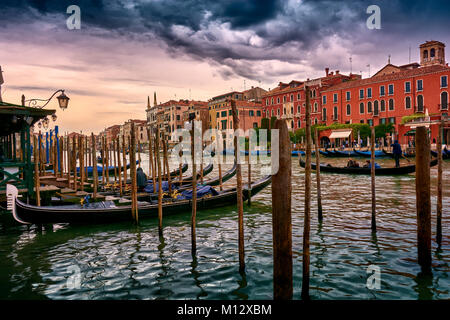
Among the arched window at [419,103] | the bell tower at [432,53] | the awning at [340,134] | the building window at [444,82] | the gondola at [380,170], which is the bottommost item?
the gondola at [380,170]

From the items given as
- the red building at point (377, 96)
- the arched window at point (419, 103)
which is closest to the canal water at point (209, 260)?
the red building at point (377, 96)

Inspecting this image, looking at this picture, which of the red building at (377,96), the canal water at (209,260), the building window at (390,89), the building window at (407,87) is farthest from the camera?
the building window at (390,89)

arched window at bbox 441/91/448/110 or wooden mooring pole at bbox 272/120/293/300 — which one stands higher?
arched window at bbox 441/91/448/110

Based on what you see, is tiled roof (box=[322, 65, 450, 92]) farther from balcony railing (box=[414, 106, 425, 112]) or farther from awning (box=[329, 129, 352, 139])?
awning (box=[329, 129, 352, 139])

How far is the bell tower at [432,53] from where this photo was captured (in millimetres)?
37975

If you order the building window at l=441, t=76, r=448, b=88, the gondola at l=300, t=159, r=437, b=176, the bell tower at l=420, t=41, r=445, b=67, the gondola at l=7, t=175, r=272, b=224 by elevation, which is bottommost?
the gondola at l=7, t=175, r=272, b=224

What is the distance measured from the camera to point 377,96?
31.3 m

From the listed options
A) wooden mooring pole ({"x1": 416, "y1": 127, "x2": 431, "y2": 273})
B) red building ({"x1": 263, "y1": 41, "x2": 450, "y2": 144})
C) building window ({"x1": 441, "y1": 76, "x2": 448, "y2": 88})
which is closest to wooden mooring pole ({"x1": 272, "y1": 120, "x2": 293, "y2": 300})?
wooden mooring pole ({"x1": 416, "y1": 127, "x2": 431, "y2": 273})

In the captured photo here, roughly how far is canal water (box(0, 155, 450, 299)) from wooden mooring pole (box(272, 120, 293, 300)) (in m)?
0.70

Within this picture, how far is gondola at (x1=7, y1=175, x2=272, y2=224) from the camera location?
19.6ft

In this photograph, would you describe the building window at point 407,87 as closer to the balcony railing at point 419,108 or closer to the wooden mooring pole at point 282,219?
the balcony railing at point 419,108
